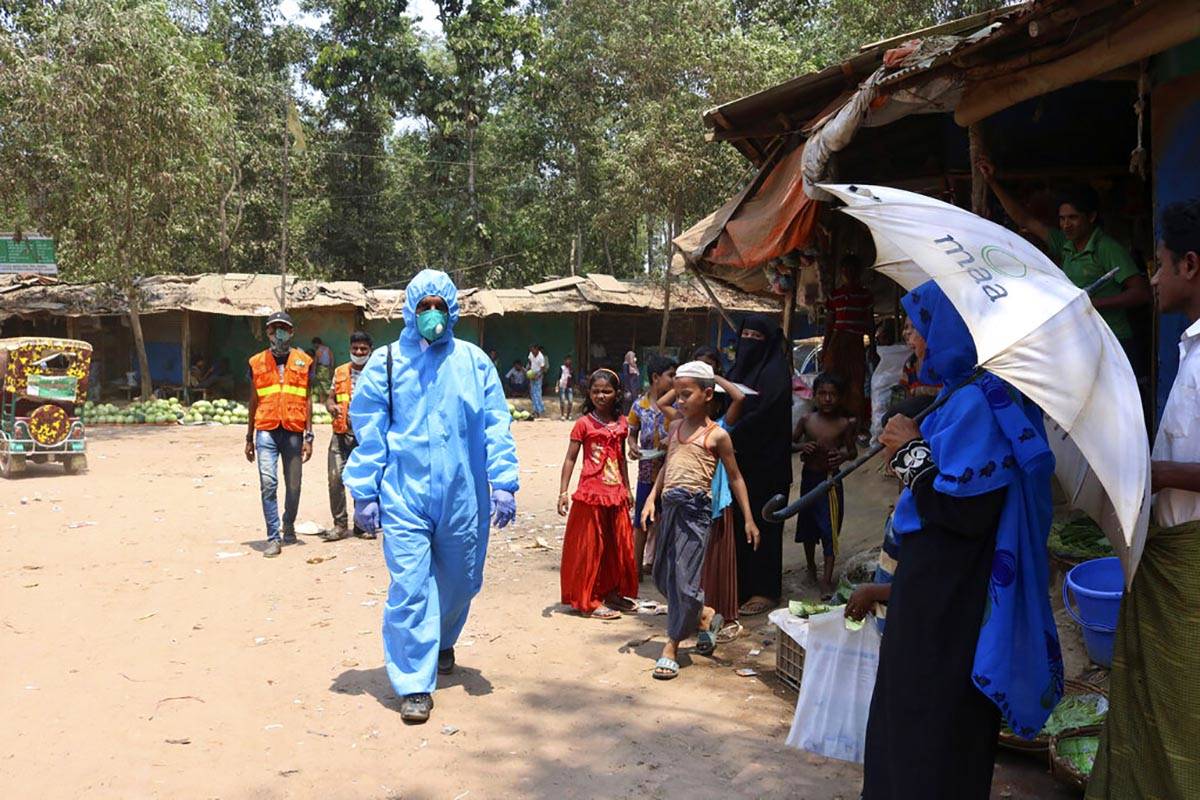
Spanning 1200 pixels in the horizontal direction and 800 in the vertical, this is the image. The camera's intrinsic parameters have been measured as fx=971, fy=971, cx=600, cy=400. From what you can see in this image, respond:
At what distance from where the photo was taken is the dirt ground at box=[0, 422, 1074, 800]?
391 centimetres

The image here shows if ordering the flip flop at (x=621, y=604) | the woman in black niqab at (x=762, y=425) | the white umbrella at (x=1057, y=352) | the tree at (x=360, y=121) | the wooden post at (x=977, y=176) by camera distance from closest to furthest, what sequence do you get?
the white umbrella at (x=1057, y=352) < the wooden post at (x=977, y=176) < the woman in black niqab at (x=762, y=425) < the flip flop at (x=621, y=604) < the tree at (x=360, y=121)

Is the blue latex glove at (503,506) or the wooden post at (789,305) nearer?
the blue latex glove at (503,506)

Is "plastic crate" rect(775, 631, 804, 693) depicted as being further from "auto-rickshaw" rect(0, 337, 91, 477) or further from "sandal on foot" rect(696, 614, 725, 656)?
"auto-rickshaw" rect(0, 337, 91, 477)

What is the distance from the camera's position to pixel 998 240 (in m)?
2.82

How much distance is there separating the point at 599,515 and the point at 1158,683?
13.5 ft

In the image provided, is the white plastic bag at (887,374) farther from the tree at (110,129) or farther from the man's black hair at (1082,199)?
the tree at (110,129)

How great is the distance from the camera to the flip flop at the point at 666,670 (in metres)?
5.11

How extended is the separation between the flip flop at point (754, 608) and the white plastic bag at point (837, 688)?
8.71 ft

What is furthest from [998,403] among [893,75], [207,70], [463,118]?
[463,118]

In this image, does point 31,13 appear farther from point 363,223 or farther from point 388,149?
point 388,149

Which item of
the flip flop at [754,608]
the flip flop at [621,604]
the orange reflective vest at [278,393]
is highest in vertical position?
the orange reflective vest at [278,393]

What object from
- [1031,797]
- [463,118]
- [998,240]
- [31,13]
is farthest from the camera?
[463,118]

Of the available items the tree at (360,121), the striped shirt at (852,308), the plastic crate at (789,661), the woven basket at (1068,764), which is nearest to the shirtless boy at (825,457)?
the striped shirt at (852,308)

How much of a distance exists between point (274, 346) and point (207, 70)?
1487 cm
